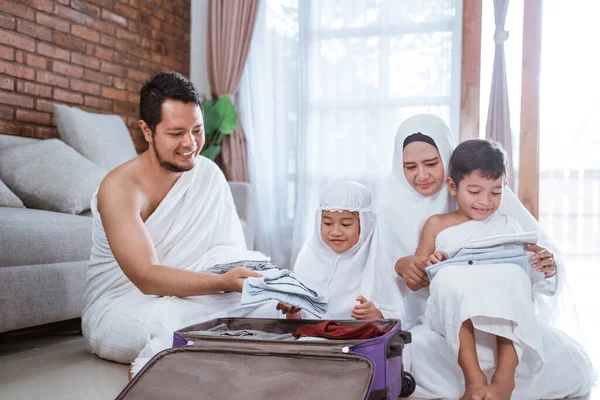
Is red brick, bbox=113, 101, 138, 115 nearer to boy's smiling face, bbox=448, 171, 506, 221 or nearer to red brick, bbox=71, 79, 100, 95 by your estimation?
red brick, bbox=71, 79, 100, 95

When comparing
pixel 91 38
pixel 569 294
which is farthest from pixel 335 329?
pixel 91 38

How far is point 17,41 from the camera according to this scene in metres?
3.56

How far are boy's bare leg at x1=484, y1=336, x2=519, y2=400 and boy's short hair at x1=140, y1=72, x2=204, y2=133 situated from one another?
1.33 meters

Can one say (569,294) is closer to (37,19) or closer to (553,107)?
(553,107)

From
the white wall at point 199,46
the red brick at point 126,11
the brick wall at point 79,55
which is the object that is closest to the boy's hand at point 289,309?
the brick wall at point 79,55

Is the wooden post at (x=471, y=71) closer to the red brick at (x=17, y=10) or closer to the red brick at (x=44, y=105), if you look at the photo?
the red brick at (x=44, y=105)

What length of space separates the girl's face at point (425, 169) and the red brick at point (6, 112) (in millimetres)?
2426

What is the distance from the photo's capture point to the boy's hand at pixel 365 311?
2.02 m

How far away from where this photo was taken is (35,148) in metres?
3.24

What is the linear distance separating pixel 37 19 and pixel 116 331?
232 cm

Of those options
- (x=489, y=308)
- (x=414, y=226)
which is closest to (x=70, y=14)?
(x=414, y=226)

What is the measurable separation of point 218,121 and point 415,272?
133 inches

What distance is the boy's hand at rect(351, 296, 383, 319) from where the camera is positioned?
2016mm

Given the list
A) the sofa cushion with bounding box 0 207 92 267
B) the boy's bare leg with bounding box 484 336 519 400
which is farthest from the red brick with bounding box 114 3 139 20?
the boy's bare leg with bounding box 484 336 519 400
